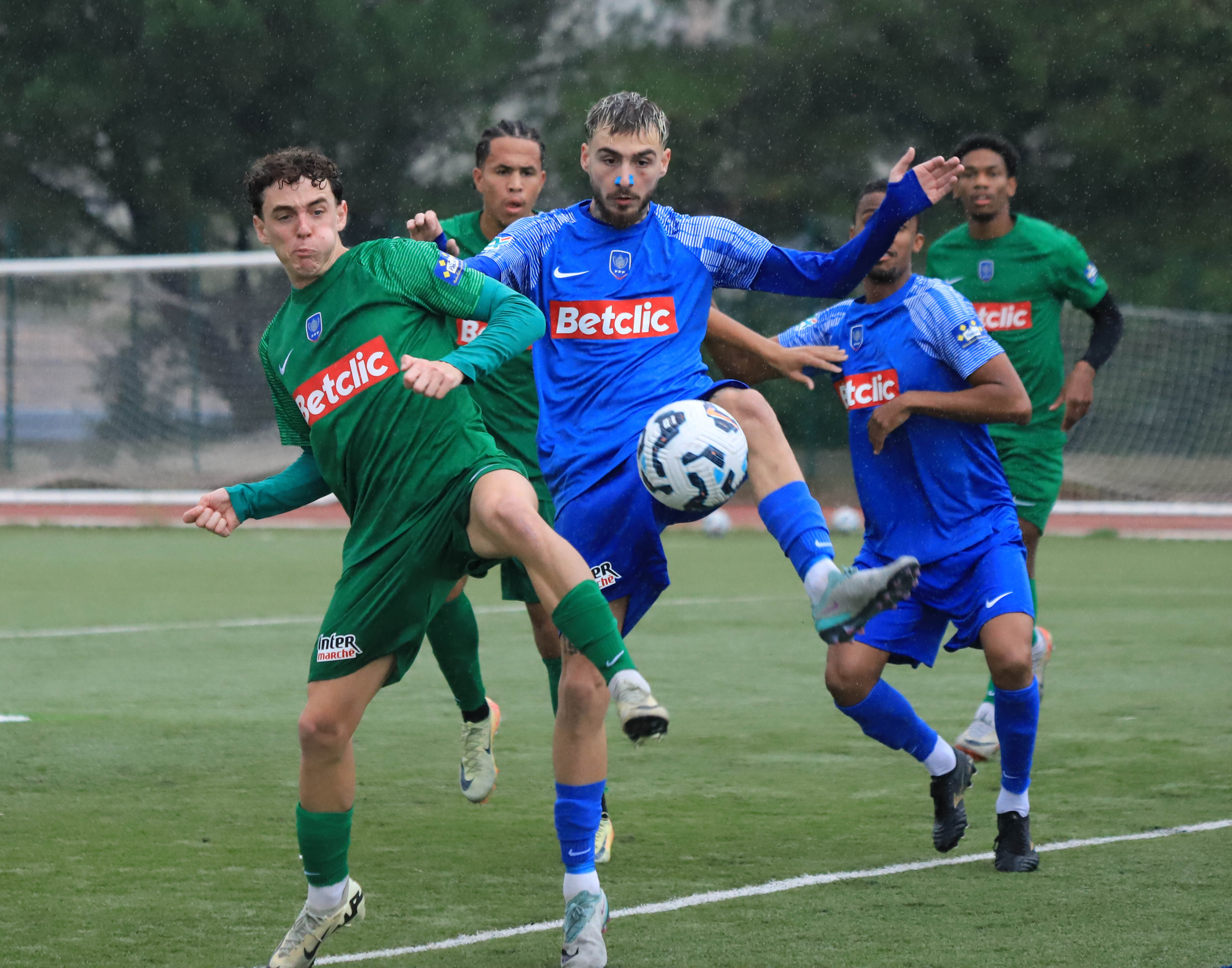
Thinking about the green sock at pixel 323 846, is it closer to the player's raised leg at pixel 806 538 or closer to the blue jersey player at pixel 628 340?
the blue jersey player at pixel 628 340

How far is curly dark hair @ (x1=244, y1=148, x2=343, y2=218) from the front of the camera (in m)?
4.18

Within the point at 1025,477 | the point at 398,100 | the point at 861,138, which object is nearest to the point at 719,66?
the point at 861,138

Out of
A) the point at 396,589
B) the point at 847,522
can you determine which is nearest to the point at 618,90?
the point at 847,522

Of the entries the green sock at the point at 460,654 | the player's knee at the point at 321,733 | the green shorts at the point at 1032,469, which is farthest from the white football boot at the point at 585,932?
the green shorts at the point at 1032,469

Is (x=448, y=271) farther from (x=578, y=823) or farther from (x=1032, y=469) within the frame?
(x=1032, y=469)

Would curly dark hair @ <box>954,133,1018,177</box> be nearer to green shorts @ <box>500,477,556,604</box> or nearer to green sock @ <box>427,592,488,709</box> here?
green shorts @ <box>500,477,556,604</box>

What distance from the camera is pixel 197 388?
67.0ft

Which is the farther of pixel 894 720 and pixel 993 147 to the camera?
pixel 993 147

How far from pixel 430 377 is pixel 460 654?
2.26 meters

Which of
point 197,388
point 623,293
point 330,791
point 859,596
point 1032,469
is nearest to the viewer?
point 859,596

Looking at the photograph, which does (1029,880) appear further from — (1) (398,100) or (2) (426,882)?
(1) (398,100)

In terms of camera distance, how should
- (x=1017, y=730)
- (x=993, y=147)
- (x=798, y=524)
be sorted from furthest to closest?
(x=993, y=147) → (x=1017, y=730) → (x=798, y=524)

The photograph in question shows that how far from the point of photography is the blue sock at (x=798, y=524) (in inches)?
166

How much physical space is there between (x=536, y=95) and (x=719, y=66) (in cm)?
→ 321
